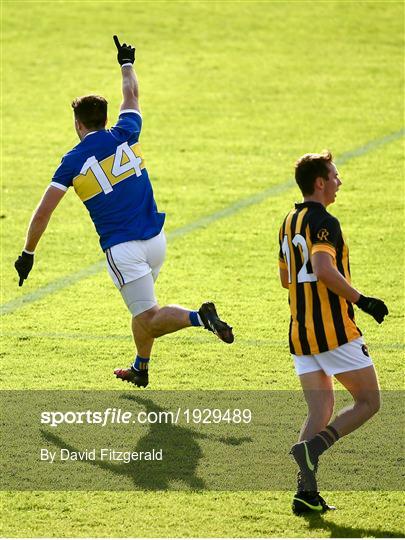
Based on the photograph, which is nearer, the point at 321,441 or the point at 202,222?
the point at 321,441

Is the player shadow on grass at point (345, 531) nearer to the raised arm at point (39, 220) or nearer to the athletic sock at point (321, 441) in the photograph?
the athletic sock at point (321, 441)

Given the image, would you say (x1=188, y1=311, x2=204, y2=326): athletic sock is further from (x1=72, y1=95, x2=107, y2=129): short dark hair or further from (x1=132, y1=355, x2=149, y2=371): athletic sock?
(x1=72, y1=95, x2=107, y2=129): short dark hair

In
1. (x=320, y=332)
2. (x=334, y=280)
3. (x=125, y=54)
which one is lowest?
(x=320, y=332)

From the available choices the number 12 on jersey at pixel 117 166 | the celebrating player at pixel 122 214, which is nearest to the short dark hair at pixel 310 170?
the celebrating player at pixel 122 214

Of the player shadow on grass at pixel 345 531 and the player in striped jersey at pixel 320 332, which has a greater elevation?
the player in striped jersey at pixel 320 332

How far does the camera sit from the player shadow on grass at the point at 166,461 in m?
6.89

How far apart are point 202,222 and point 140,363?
534 centimetres

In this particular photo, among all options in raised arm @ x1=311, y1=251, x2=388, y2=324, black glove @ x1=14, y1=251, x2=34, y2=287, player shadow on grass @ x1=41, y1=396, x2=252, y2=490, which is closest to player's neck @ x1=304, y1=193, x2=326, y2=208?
raised arm @ x1=311, y1=251, x2=388, y2=324

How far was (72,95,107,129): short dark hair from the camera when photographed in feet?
26.2

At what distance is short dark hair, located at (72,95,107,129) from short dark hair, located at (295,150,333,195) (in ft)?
6.52

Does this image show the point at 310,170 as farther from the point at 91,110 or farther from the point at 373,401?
the point at 91,110

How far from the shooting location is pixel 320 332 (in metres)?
6.42

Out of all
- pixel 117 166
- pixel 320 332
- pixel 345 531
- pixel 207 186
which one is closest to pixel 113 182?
pixel 117 166

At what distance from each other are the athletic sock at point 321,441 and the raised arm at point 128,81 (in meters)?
3.19
